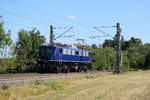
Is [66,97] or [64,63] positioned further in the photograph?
[64,63]

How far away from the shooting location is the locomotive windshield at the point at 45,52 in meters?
39.6

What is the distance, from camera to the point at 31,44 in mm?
44344

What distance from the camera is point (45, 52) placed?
131 feet

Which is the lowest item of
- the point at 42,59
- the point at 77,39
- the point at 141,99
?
the point at 141,99

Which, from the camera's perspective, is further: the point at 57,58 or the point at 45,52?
the point at 45,52

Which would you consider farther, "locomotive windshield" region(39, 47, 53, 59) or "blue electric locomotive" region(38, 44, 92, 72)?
"locomotive windshield" region(39, 47, 53, 59)

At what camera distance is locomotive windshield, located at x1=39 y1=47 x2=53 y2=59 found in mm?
39612

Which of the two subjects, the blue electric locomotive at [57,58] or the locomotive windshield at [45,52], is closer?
the blue electric locomotive at [57,58]

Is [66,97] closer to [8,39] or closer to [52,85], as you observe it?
[52,85]

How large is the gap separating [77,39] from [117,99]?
31.7 m

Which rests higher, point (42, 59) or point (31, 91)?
point (42, 59)

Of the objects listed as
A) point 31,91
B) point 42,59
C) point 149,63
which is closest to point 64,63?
point 42,59

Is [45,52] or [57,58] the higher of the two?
[45,52]

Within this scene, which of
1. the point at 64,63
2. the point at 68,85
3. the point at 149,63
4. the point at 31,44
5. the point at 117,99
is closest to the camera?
the point at 117,99
